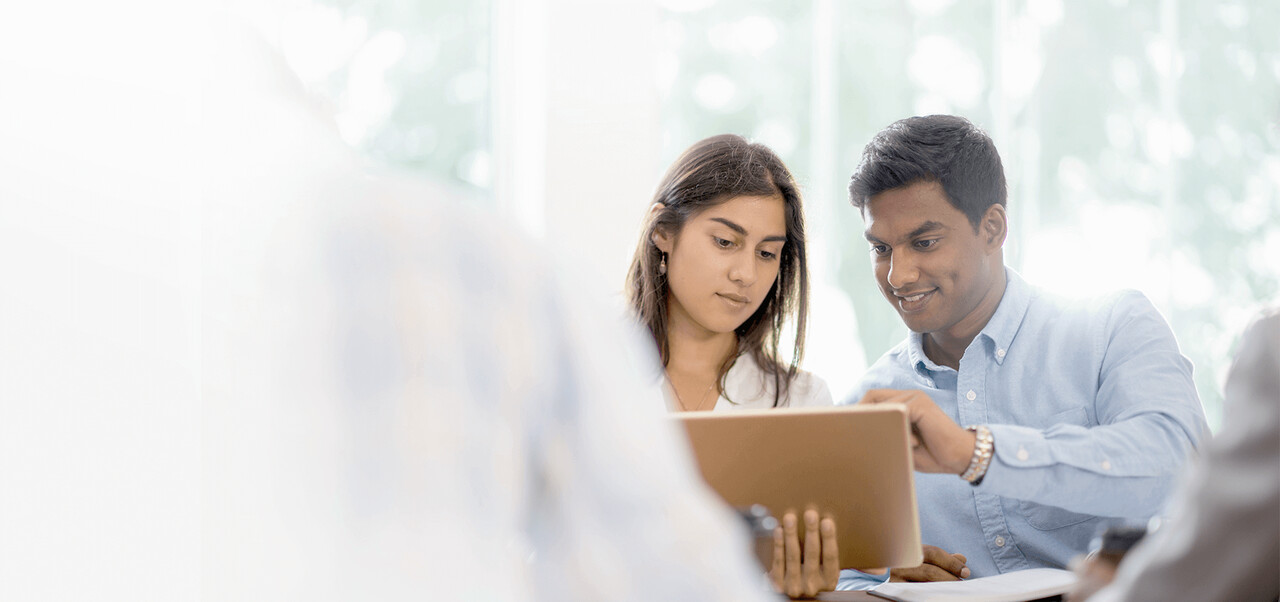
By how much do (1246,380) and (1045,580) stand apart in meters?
0.93

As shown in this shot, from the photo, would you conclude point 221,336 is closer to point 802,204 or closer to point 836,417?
point 836,417

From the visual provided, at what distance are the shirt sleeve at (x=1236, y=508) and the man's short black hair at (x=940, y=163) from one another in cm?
159

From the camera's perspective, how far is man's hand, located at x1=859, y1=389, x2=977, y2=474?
1.77 metres

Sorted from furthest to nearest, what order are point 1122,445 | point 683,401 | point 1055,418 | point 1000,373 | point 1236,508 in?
point 683,401
point 1000,373
point 1055,418
point 1122,445
point 1236,508

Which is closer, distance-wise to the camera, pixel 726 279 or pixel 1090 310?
pixel 1090 310

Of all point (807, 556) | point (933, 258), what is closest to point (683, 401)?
point (933, 258)

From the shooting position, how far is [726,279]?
2453 mm

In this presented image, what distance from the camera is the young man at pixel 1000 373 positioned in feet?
6.13

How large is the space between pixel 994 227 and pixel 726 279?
2.04 feet

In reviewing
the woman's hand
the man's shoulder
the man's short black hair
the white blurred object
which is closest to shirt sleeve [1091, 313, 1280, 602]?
the white blurred object

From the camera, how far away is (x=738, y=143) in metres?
2.62

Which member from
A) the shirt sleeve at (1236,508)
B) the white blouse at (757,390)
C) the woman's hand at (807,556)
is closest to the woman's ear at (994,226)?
the white blouse at (757,390)

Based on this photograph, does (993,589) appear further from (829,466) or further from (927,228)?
(927,228)

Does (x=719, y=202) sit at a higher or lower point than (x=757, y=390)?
higher
